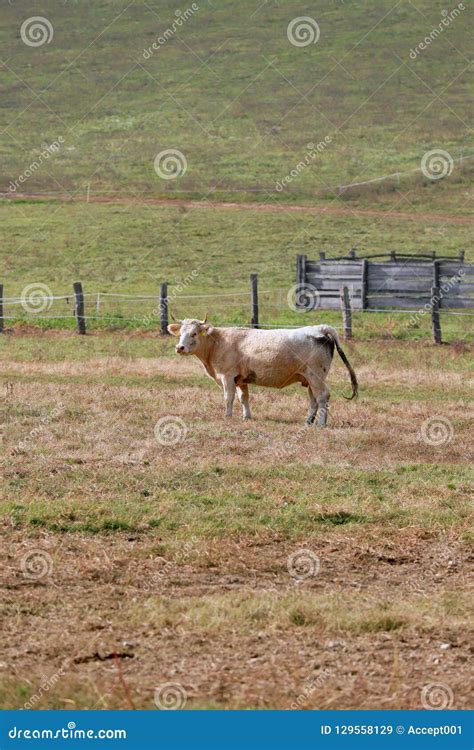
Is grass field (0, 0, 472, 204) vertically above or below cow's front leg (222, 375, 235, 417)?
above

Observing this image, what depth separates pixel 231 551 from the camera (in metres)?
9.69

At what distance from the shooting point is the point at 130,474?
11891 millimetres

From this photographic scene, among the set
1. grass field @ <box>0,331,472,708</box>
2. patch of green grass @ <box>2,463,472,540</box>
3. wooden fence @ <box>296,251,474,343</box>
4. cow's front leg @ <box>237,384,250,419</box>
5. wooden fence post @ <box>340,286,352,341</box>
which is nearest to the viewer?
grass field @ <box>0,331,472,708</box>

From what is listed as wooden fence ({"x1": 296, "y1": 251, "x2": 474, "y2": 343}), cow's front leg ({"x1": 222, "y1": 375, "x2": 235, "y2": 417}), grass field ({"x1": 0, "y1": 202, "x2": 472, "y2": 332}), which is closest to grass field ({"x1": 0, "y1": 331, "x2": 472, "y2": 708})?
cow's front leg ({"x1": 222, "y1": 375, "x2": 235, "y2": 417})

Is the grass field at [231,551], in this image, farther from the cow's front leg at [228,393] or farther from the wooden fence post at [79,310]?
the wooden fence post at [79,310]

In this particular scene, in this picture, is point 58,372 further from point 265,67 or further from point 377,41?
point 377,41

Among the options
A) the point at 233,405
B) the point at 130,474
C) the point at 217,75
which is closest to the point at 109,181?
the point at 217,75

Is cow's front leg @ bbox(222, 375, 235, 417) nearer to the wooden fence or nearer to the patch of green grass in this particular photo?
the patch of green grass

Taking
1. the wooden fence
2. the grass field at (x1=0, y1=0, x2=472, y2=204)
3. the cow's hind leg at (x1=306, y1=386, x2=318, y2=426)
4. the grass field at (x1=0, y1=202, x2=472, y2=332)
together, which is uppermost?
the grass field at (x1=0, y1=0, x2=472, y2=204)

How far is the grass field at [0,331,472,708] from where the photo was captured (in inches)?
277

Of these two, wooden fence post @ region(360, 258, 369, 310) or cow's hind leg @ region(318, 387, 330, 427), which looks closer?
cow's hind leg @ region(318, 387, 330, 427)

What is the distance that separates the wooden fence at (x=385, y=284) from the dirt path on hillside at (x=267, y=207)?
17.1m

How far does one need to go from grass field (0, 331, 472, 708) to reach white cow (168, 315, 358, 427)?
1.58 ft

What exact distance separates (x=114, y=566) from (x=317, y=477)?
333 cm
